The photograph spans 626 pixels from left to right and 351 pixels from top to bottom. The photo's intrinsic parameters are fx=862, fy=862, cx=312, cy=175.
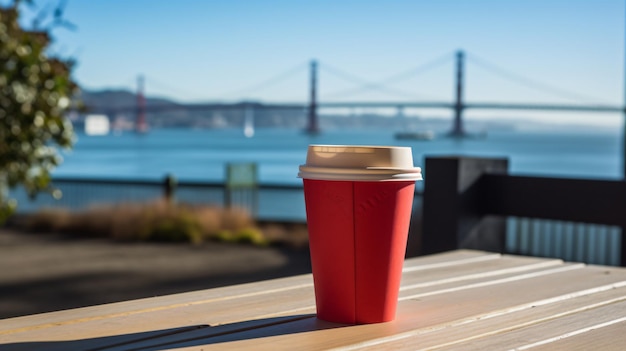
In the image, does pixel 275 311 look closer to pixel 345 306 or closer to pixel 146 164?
pixel 345 306

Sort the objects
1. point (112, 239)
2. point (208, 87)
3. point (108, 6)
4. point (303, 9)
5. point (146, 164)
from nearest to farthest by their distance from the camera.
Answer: point (112, 239) < point (146, 164) < point (303, 9) < point (108, 6) < point (208, 87)

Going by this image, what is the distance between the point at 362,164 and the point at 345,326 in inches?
10.4

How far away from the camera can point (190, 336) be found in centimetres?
127

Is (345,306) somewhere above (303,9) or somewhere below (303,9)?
below

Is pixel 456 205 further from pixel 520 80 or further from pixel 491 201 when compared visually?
pixel 520 80

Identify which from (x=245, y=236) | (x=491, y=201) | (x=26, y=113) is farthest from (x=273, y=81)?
(x=26, y=113)

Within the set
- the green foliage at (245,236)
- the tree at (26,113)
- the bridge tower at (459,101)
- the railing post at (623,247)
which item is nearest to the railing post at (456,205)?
the railing post at (623,247)

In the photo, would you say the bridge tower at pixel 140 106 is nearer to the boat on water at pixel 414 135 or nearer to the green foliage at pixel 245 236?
the boat on water at pixel 414 135

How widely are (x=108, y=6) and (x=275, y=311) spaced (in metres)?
60.5

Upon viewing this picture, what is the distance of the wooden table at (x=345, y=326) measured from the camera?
124 cm

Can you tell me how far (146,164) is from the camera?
4784cm

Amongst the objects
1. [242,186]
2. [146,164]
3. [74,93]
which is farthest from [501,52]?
[74,93]

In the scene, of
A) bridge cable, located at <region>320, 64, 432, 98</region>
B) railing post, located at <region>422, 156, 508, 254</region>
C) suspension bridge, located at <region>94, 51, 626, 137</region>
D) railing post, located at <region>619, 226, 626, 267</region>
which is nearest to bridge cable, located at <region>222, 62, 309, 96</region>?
suspension bridge, located at <region>94, 51, 626, 137</region>

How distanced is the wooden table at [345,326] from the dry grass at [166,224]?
21.2 feet
